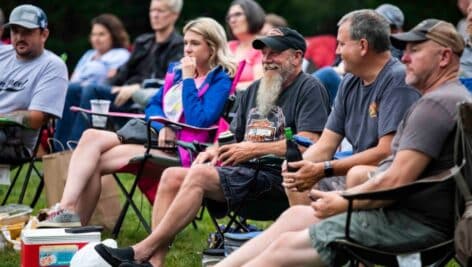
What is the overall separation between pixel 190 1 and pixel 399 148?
13.9m

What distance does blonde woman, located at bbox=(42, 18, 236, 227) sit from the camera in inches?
263

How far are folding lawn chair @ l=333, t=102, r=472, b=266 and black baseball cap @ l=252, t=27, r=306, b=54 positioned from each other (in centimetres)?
178

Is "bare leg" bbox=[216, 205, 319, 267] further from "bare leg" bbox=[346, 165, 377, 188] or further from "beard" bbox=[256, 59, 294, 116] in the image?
"beard" bbox=[256, 59, 294, 116]

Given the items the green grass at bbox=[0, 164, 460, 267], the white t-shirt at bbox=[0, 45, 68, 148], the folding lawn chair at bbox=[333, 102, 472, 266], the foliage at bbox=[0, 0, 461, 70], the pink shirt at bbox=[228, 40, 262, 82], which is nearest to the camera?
the folding lawn chair at bbox=[333, 102, 472, 266]

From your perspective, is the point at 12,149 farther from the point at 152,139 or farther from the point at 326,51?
the point at 326,51

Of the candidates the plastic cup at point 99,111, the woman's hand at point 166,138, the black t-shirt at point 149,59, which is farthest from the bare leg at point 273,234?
the black t-shirt at point 149,59

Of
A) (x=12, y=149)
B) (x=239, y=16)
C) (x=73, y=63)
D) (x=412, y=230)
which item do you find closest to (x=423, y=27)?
(x=412, y=230)

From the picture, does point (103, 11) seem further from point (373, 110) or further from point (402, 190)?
point (402, 190)

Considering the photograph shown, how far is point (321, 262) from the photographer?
4.43m

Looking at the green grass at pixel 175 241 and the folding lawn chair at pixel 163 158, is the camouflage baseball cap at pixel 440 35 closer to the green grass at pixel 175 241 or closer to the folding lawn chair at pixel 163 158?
the green grass at pixel 175 241

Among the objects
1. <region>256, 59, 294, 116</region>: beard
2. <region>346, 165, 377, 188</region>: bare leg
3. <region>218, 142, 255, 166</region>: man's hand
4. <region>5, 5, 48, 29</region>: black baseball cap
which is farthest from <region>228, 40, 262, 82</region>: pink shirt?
<region>346, 165, 377, 188</region>: bare leg

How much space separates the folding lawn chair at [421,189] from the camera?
4285mm

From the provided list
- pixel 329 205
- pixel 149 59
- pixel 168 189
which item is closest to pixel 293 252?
pixel 329 205

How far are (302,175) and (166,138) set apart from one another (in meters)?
1.85
